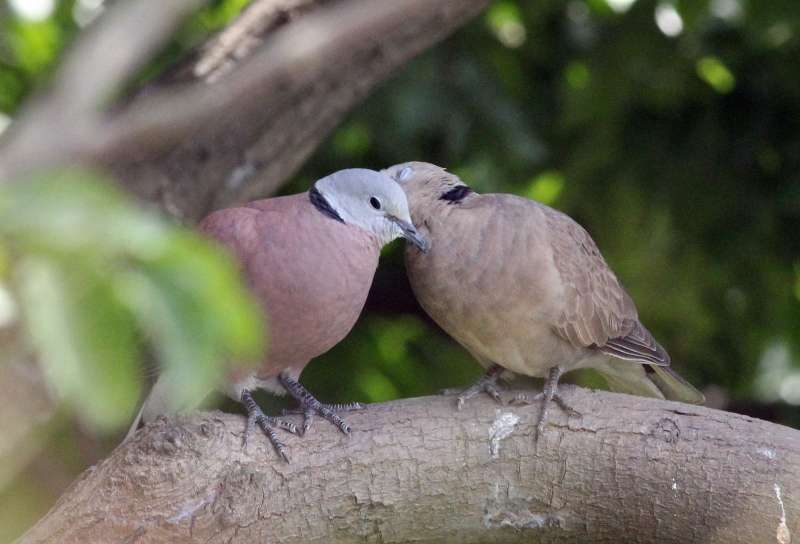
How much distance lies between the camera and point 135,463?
2.48 meters

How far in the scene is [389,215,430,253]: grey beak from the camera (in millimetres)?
3021

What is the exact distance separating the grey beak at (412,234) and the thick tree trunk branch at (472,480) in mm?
456

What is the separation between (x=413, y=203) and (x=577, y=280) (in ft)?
1.69

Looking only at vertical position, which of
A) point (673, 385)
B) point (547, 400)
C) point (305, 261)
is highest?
point (305, 261)

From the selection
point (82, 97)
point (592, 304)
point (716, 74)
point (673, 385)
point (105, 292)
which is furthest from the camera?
point (716, 74)

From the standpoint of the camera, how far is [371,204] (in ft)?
10.1

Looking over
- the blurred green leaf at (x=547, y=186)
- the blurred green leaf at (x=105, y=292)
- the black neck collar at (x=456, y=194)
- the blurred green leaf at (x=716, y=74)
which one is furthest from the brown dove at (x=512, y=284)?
the blurred green leaf at (x=105, y=292)

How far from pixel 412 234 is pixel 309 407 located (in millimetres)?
544

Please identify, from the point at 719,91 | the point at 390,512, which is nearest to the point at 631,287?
the point at 719,91

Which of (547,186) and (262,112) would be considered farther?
(547,186)

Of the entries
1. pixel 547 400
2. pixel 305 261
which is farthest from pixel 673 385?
pixel 305 261

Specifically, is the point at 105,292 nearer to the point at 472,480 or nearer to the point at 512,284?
the point at 472,480

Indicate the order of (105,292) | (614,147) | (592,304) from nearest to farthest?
(105,292) < (592,304) < (614,147)

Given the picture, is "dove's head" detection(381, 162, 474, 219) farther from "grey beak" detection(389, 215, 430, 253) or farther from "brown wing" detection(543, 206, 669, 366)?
"brown wing" detection(543, 206, 669, 366)
